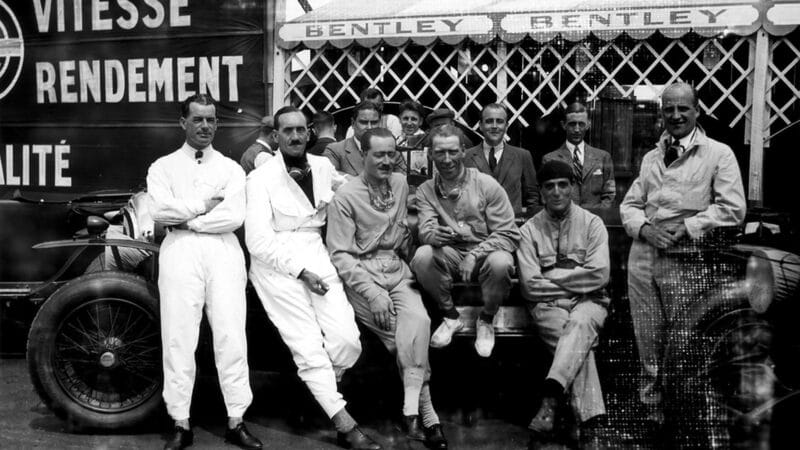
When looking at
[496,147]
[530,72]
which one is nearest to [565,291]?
[496,147]

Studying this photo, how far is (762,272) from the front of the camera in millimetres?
3703

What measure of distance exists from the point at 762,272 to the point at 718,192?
64 centimetres

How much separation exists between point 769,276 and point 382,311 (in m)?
1.88

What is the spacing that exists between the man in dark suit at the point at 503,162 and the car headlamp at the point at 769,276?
191 centimetres

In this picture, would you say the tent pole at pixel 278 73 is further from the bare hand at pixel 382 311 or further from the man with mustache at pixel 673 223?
the man with mustache at pixel 673 223

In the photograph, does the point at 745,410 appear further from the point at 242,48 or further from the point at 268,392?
the point at 242,48

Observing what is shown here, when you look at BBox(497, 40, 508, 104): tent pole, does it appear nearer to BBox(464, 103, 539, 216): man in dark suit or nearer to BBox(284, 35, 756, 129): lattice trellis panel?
BBox(284, 35, 756, 129): lattice trellis panel

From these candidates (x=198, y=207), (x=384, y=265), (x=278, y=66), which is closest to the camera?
(x=198, y=207)

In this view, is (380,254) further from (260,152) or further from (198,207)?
(260,152)

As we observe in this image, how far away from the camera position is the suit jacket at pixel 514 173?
18.2 ft

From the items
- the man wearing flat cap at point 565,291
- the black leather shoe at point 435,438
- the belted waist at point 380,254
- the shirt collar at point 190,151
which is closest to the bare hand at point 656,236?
the man wearing flat cap at point 565,291

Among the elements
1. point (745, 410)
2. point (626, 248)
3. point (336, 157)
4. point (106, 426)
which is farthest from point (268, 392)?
point (745, 410)

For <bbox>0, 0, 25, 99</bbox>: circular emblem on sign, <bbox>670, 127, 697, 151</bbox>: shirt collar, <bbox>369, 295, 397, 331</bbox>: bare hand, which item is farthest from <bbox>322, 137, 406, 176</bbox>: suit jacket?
<bbox>0, 0, 25, 99</bbox>: circular emblem on sign

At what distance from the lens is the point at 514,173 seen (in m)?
5.56
